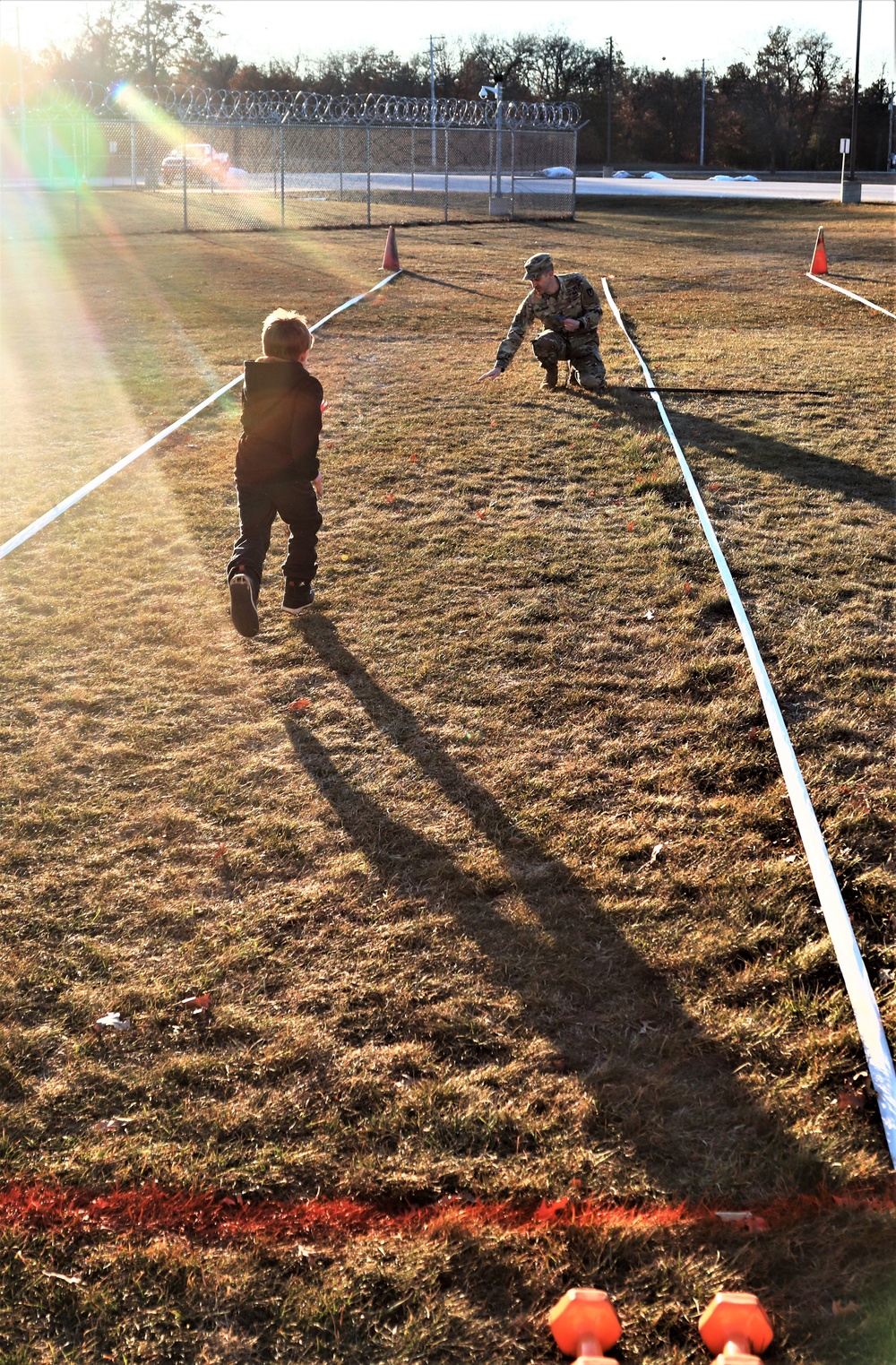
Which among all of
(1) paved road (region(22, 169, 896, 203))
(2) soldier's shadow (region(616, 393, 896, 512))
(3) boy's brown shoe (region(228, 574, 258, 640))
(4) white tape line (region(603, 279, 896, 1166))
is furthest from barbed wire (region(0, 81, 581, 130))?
(4) white tape line (region(603, 279, 896, 1166))

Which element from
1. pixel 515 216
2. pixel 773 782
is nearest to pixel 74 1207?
pixel 773 782

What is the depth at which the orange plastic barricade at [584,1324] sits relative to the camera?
2234mm

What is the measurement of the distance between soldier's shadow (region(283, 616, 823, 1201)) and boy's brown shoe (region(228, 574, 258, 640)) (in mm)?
1100

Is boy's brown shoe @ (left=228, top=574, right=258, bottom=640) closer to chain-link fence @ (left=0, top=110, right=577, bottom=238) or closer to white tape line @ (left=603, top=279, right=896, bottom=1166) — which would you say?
white tape line @ (left=603, top=279, right=896, bottom=1166)

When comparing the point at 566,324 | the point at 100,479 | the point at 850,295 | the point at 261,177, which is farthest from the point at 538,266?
the point at 261,177

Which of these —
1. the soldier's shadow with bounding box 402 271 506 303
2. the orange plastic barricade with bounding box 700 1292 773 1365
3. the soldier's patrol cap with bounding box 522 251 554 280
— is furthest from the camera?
the soldier's shadow with bounding box 402 271 506 303

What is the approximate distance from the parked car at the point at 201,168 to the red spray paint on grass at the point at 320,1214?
131 ft

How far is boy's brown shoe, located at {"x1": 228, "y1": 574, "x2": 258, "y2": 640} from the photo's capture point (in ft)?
18.1

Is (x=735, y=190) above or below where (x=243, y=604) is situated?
above

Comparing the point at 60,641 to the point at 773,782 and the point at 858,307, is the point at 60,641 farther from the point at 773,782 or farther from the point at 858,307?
the point at 858,307

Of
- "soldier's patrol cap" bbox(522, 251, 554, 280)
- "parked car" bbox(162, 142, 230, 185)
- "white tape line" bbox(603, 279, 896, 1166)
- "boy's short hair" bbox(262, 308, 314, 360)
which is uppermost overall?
"parked car" bbox(162, 142, 230, 185)

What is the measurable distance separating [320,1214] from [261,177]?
46.2 metres

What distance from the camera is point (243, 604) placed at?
5508 millimetres

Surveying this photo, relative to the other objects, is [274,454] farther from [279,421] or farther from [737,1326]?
[737,1326]
